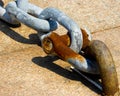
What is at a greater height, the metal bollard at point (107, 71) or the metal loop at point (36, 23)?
the metal loop at point (36, 23)

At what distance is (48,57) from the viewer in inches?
86.9

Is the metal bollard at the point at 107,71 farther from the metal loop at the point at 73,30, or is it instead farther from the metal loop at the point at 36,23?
the metal loop at the point at 36,23

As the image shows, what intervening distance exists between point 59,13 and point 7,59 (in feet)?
1.22

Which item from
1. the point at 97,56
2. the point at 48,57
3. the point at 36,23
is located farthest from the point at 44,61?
the point at 97,56

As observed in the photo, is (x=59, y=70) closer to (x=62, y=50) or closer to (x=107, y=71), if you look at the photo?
(x=62, y=50)

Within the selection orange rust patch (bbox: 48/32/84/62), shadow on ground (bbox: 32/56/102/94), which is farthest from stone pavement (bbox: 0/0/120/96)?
orange rust patch (bbox: 48/32/84/62)

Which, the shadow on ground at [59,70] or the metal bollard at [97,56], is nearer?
the metal bollard at [97,56]

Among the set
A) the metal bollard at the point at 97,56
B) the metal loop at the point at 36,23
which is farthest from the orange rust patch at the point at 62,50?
the metal loop at the point at 36,23

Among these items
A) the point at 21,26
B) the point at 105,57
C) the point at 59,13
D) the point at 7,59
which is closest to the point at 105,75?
the point at 105,57

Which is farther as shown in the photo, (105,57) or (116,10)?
(116,10)

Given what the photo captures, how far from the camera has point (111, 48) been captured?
7.55ft

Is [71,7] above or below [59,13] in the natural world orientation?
below

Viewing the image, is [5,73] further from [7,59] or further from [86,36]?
[86,36]

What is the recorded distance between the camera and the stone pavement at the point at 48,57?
6.46ft
